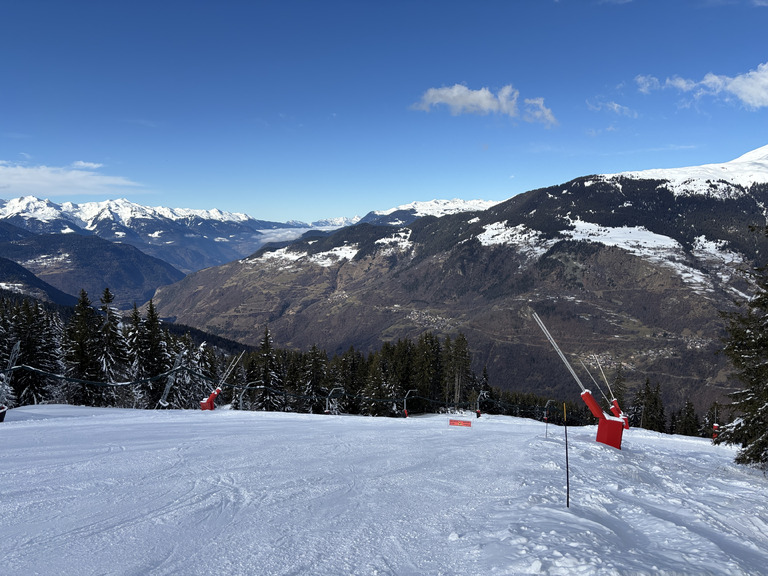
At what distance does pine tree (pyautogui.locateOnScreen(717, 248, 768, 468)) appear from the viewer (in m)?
12.6

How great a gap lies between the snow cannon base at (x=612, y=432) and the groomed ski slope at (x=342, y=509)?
242 cm

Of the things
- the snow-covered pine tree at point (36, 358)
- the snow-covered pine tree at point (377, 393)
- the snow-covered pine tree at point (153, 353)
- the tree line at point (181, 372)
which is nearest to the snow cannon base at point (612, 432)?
the tree line at point (181, 372)

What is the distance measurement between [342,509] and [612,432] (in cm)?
1087

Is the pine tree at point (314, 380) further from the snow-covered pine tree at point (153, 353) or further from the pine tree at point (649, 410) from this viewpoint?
the pine tree at point (649, 410)

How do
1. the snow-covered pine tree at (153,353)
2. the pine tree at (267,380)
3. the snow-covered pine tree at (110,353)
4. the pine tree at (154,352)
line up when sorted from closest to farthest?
the snow-covered pine tree at (110,353) → the snow-covered pine tree at (153,353) → the pine tree at (154,352) → the pine tree at (267,380)

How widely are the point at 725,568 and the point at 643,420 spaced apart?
3307 inches

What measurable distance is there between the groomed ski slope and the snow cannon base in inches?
95.4

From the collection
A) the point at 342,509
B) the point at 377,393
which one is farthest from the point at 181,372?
the point at 342,509

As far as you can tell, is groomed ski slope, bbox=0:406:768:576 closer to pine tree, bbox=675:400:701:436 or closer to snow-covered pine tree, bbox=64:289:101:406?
snow-covered pine tree, bbox=64:289:101:406

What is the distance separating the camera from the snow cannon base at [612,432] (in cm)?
1332

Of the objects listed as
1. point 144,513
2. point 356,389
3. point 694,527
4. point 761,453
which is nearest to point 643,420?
point 356,389

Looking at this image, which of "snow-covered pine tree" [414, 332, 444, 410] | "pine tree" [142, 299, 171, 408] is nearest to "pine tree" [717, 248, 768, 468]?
"pine tree" [142, 299, 171, 408]

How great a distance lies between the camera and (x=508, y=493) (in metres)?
6.93

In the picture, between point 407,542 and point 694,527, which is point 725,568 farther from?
point 407,542
